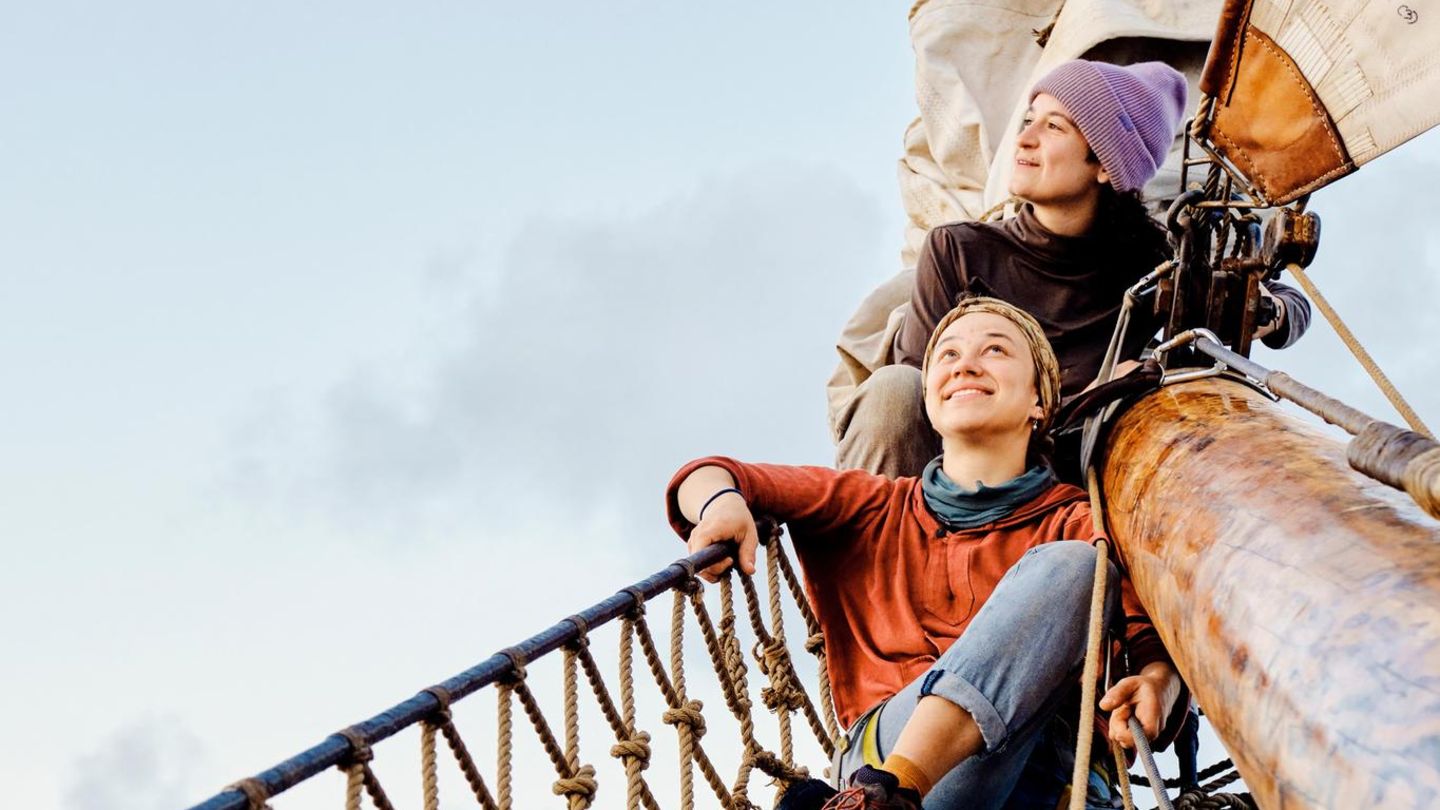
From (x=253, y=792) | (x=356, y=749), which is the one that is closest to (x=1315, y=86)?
(x=356, y=749)

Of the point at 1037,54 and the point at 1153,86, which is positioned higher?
the point at 1037,54

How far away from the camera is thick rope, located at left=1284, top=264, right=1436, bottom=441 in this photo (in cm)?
278

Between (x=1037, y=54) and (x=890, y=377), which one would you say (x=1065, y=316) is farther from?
(x=1037, y=54)

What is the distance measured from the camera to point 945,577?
302 centimetres

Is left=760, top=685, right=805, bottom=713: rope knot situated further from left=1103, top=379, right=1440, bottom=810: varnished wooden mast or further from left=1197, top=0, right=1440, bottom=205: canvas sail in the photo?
left=1197, top=0, right=1440, bottom=205: canvas sail

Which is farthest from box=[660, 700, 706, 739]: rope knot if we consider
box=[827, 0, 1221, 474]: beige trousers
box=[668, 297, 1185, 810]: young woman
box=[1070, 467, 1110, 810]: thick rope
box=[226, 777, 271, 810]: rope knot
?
box=[827, 0, 1221, 474]: beige trousers

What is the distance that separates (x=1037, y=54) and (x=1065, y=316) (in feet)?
11.1

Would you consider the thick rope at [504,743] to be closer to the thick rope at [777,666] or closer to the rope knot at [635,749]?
the rope knot at [635,749]

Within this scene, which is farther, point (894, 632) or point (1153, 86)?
point (1153, 86)

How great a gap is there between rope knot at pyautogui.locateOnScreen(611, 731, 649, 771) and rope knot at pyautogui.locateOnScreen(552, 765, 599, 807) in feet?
0.63

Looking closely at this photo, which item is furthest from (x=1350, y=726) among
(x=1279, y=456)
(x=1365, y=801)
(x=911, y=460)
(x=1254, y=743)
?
(x=911, y=460)

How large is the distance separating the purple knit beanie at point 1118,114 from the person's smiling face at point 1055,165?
0.08 feet

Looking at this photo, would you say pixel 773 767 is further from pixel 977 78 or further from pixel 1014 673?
pixel 977 78

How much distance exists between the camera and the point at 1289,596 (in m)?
2.02
